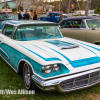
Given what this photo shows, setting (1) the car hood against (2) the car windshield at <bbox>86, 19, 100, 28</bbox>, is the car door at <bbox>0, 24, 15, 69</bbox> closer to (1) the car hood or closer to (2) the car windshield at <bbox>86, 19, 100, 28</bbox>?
(1) the car hood

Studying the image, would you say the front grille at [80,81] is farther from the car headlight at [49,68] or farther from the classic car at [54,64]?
the car headlight at [49,68]

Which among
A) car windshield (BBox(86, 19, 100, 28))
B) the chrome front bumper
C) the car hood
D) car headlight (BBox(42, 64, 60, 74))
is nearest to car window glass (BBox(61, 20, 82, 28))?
car windshield (BBox(86, 19, 100, 28))

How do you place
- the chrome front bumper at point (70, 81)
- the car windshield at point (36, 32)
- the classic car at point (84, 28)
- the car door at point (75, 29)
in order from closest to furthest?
the chrome front bumper at point (70, 81)
the car windshield at point (36, 32)
the classic car at point (84, 28)
the car door at point (75, 29)

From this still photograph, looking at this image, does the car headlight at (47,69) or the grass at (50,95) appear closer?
the car headlight at (47,69)

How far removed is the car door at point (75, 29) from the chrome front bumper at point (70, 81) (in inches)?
127

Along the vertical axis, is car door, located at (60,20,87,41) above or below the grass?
above

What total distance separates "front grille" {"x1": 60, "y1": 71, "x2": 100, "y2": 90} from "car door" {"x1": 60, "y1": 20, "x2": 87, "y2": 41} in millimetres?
3200

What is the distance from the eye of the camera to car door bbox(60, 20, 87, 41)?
628 cm

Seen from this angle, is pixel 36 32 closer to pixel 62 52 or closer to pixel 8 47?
pixel 8 47

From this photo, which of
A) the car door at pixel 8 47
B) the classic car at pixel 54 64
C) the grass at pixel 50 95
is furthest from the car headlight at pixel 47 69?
the car door at pixel 8 47

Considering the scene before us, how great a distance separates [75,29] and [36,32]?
2.74 metres

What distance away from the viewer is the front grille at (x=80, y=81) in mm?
2939

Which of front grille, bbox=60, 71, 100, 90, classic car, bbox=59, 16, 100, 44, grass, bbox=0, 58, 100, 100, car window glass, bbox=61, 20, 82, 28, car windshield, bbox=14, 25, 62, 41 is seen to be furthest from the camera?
car window glass, bbox=61, 20, 82, 28

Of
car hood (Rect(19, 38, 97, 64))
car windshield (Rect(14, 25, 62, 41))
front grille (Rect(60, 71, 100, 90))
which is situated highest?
car windshield (Rect(14, 25, 62, 41))
